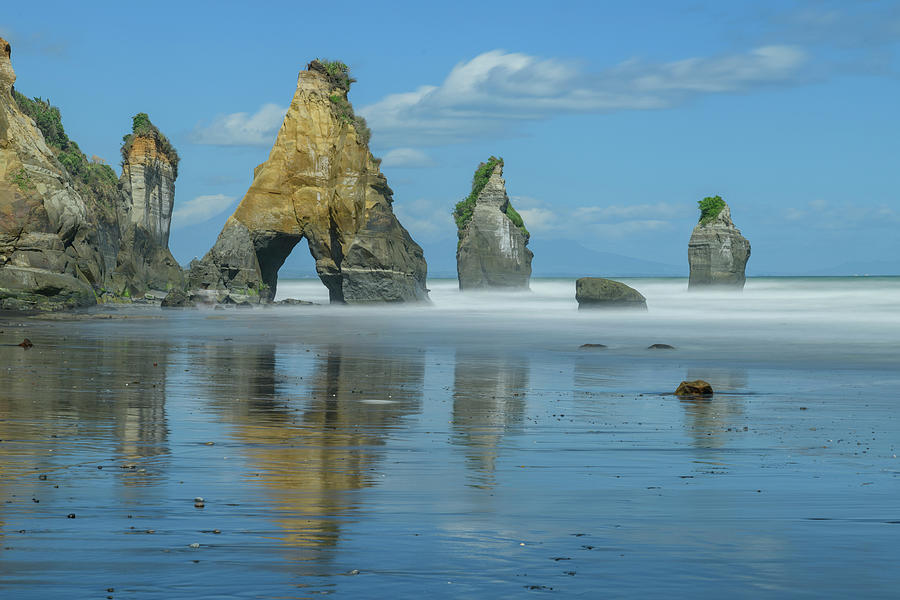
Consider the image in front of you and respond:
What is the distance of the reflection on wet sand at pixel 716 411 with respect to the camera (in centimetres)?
1402

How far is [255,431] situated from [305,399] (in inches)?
166

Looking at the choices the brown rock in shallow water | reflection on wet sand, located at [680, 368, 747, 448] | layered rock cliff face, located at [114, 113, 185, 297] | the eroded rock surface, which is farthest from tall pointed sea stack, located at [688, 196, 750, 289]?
the brown rock in shallow water

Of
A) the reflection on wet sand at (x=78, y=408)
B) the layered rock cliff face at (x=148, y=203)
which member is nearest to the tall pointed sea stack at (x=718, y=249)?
the layered rock cliff face at (x=148, y=203)

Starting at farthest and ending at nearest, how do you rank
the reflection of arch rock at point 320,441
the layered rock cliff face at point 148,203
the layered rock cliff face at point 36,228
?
the layered rock cliff face at point 148,203 < the layered rock cliff face at point 36,228 < the reflection of arch rock at point 320,441

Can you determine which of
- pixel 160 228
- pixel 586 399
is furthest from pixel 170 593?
pixel 160 228

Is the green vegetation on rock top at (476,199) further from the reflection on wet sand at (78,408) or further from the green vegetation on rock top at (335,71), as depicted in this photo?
the reflection on wet sand at (78,408)

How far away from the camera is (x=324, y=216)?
80.6 metres

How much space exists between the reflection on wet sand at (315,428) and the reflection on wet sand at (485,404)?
0.91 m

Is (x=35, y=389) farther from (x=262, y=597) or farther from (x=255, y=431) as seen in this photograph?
(x=262, y=597)

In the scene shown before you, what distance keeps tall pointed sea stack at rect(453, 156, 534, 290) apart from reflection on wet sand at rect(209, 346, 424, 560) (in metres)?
91.5

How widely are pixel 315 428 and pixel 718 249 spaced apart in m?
110

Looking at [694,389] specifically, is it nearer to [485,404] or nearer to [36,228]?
[485,404]

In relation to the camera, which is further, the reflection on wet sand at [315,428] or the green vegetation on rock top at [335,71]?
the green vegetation on rock top at [335,71]

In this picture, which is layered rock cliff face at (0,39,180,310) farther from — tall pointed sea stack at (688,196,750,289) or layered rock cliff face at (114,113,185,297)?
tall pointed sea stack at (688,196,750,289)
